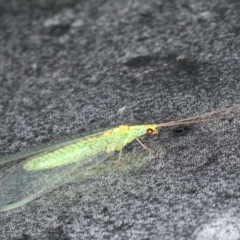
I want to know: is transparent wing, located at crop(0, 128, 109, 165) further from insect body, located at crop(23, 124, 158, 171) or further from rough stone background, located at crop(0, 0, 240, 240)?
rough stone background, located at crop(0, 0, 240, 240)

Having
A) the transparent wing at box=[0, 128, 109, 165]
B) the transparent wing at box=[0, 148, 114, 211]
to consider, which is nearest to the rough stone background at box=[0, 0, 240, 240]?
the transparent wing at box=[0, 148, 114, 211]

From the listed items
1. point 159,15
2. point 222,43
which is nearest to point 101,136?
point 222,43

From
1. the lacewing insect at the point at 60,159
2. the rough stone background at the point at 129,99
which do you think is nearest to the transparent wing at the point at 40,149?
the lacewing insect at the point at 60,159

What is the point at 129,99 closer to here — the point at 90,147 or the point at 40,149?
the point at 90,147

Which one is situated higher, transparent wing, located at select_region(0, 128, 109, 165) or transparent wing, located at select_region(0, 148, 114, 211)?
transparent wing, located at select_region(0, 128, 109, 165)

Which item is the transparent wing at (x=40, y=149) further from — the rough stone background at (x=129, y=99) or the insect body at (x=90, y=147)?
the rough stone background at (x=129, y=99)

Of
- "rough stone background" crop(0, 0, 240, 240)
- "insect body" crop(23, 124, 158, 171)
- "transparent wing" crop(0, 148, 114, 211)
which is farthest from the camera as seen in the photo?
"insect body" crop(23, 124, 158, 171)

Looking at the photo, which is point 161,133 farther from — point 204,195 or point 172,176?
point 204,195
